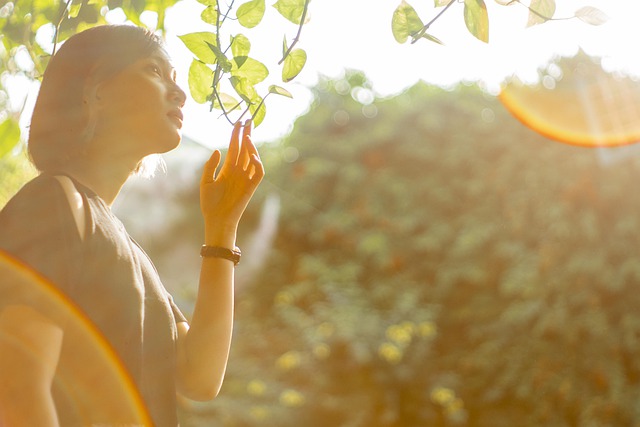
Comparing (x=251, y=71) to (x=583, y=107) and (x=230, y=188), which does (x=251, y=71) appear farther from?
(x=583, y=107)

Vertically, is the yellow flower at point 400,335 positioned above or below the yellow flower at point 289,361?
above

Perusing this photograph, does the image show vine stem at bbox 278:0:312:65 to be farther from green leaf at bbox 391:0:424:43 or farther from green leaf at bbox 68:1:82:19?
green leaf at bbox 68:1:82:19

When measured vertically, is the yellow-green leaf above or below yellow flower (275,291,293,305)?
above

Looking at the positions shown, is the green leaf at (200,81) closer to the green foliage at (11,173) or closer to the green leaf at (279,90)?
the green leaf at (279,90)

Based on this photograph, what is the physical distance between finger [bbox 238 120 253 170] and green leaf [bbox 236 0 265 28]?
16 centimetres

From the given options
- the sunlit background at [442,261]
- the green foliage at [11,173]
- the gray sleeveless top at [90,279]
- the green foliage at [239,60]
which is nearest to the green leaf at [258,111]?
the green foliage at [239,60]

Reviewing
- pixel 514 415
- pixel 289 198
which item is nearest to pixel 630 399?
pixel 514 415

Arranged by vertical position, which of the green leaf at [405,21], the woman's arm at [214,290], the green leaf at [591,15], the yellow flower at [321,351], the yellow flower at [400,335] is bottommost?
the yellow flower at [321,351]

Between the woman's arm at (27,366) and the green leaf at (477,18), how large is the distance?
0.72 m

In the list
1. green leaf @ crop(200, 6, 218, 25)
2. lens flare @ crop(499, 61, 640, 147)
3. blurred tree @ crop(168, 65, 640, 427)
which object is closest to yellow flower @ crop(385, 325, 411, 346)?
blurred tree @ crop(168, 65, 640, 427)

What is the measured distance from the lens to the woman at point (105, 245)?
89cm

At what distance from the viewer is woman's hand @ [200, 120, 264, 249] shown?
1126 millimetres

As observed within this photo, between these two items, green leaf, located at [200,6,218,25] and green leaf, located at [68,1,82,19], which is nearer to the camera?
green leaf, located at [200,6,218,25]

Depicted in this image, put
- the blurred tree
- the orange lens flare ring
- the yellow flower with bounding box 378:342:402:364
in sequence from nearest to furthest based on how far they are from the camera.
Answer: the blurred tree
the orange lens flare ring
the yellow flower with bounding box 378:342:402:364
